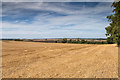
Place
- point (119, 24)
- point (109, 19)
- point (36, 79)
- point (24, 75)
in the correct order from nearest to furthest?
point (36, 79) → point (24, 75) → point (119, 24) → point (109, 19)

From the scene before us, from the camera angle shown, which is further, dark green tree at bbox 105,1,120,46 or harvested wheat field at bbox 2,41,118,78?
dark green tree at bbox 105,1,120,46

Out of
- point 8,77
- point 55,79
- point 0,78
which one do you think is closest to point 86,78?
point 55,79

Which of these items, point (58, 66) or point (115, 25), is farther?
point (115, 25)

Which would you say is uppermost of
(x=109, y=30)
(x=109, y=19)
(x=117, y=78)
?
(x=109, y=19)

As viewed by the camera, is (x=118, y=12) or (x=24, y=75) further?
(x=118, y=12)

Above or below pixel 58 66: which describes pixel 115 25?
above

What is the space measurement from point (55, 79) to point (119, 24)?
17948 millimetres

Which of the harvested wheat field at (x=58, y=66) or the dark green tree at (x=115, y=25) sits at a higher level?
the dark green tree at (x=115, y=25)

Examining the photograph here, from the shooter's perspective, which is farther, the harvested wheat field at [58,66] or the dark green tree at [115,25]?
the dark green tree at [115,25]

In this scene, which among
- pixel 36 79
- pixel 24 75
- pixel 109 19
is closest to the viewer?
pixel 36 79

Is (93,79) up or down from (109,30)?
down

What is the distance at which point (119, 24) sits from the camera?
57.3 feet

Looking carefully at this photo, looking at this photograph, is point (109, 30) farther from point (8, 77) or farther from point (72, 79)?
point (8, 77)

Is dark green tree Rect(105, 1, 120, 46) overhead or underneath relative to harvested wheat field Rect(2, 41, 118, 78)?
overhead
